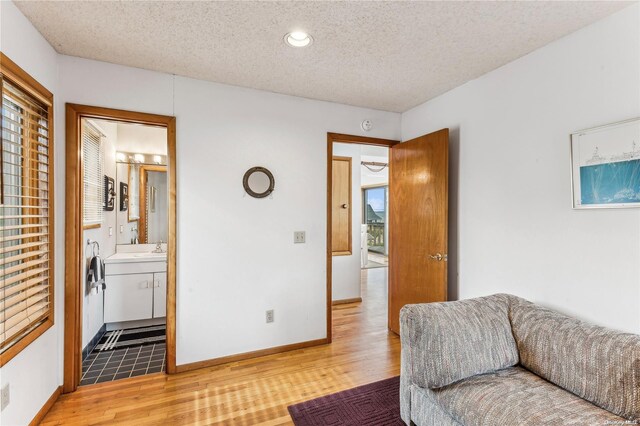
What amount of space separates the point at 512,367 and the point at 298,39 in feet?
7.92

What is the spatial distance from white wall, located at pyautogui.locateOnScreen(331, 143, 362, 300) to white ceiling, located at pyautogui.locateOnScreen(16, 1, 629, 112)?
7.04 ft

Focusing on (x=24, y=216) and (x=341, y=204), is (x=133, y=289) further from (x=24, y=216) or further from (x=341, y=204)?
(x=341, y=204)

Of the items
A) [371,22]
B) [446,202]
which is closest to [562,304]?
[446,202]

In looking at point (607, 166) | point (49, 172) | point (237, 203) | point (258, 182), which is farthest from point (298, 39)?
point (607, 166)

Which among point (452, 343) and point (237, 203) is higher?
point (237, 203)

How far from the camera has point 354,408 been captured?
2146 millimetres

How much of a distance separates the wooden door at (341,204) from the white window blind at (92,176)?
2.93 metres

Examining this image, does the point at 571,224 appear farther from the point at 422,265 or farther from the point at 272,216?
the point at 272,216

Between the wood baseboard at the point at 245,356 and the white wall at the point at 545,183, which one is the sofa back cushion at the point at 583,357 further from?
the wood baseboard at the point at 245,356

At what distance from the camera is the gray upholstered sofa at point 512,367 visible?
1.43m

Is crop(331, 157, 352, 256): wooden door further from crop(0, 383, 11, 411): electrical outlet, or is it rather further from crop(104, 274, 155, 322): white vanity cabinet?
crop(0, 383, 11, 411): electrical outlet

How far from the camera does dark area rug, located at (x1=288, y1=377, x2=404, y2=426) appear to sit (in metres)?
2.01

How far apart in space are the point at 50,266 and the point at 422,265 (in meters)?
2.94

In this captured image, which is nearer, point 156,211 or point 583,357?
point 583,357
